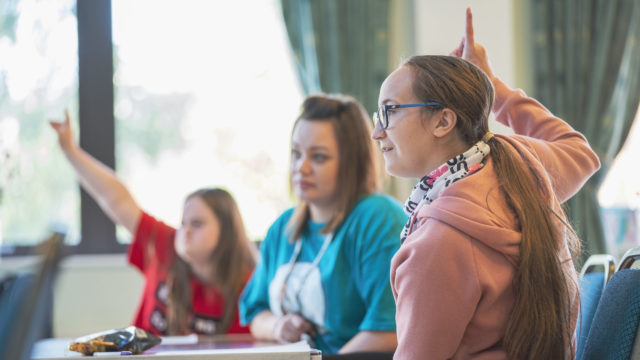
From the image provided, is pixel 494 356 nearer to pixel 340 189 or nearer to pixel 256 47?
pixel 340 189

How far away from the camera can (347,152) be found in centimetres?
187

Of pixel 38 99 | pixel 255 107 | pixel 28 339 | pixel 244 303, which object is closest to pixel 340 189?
pixel 244 303

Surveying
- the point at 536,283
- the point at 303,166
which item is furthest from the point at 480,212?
the point at 303,166

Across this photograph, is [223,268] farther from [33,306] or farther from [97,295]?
[33,306]

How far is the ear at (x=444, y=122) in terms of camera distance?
1104mm

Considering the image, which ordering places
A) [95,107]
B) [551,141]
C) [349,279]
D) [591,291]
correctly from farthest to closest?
[95,107], [349,279], [591,291], [551,141]

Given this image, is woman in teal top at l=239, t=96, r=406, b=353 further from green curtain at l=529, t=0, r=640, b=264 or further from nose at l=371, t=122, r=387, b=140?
green curtain at l=529, t=0, r=640, b=264

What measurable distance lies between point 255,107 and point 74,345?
2.62m

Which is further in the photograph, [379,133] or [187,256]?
[187,256]

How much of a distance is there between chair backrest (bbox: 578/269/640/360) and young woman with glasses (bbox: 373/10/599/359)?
0.15 feet

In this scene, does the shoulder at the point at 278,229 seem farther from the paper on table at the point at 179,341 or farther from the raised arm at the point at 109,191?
the raised arm at the point at 109,191

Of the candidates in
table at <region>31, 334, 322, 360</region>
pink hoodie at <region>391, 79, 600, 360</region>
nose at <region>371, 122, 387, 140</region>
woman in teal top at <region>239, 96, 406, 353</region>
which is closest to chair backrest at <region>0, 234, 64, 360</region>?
table at <region>31, 334, 322, 360</region>

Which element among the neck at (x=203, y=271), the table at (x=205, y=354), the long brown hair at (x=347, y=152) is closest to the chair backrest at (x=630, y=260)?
the table at (x=205, y=354)

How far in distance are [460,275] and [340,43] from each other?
2813mm
